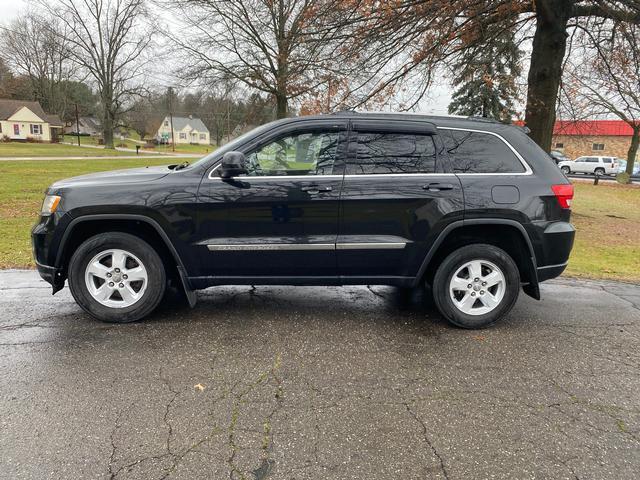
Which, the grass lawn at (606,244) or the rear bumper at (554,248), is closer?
the rear bumper at (554,248)

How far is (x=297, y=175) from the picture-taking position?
3.83 m

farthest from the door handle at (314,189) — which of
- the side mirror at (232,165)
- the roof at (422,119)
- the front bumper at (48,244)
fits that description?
the front bumper at (48,244)

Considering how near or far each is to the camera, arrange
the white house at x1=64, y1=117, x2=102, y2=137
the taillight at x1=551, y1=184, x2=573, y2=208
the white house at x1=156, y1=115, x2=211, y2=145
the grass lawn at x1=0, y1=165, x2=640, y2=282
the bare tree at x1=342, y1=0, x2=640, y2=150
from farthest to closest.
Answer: the white house at x1=156, y1=115, x2=211, y2=145 → the white house at x1=64, y1=117, x2=102, y2=137 → the bare tree at x1=342, y1=0, x2=640, y2=150 → the grass lawn at x1=0, y1=165, x2=640, y2=282 → the taillight at x1=551, y1=184, x2=573, y2=208

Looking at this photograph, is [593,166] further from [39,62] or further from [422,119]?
[39,62]

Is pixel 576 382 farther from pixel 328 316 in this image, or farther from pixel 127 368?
pixel 127 368

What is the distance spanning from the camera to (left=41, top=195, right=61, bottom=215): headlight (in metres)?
3.80

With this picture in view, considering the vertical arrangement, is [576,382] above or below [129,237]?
below

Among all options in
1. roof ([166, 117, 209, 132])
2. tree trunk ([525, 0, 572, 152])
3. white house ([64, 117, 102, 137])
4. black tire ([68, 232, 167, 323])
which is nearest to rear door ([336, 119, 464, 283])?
black tire ([68, 232, 167, 323])

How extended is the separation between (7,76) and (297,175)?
87.0 meters

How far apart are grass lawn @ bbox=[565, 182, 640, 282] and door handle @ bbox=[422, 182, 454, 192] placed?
343 cm

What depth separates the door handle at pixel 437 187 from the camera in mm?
3822

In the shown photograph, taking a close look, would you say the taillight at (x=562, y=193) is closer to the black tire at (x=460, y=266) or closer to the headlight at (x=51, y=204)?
the black tire at (x=460, y=266)

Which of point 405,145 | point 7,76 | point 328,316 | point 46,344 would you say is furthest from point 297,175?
point 7,76

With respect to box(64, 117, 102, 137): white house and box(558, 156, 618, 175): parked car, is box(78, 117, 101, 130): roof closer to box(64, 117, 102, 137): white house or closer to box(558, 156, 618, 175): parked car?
box(64, 117, 102, 137): white house
